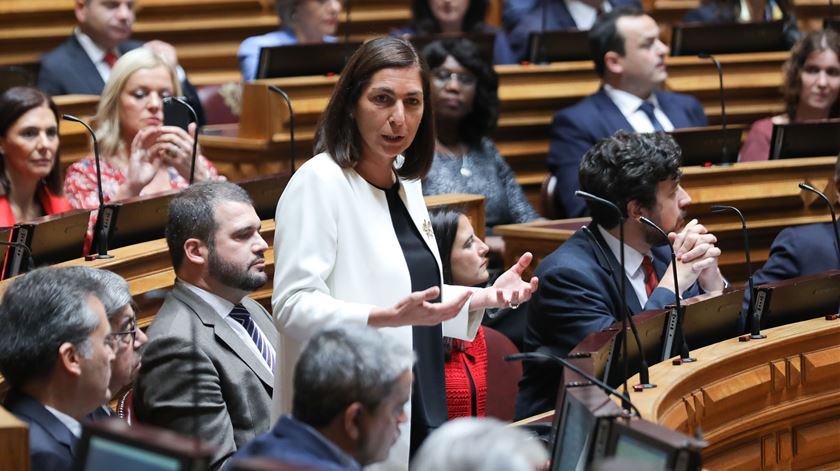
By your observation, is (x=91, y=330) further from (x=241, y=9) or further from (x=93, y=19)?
(x=241, y=9)

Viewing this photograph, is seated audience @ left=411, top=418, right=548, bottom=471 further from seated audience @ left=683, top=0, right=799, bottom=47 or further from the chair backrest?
seated audience @ left=683, top=0, right=799, bottom=47

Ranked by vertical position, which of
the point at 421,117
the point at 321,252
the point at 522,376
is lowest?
the point at 522,376

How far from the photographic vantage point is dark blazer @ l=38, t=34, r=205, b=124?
15.5 ft

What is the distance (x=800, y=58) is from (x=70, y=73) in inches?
100

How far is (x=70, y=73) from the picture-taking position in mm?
4723

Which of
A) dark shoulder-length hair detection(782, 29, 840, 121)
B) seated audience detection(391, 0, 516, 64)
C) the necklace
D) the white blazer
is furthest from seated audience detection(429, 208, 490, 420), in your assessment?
seated audience detection(391, 0, 516, 64)

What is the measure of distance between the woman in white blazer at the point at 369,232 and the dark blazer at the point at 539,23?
123 inches

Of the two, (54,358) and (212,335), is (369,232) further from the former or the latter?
(54,358)

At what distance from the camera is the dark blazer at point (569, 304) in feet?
9.82

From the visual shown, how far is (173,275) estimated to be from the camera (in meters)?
3.25

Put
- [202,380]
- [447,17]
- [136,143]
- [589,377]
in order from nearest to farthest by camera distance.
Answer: [589,377], [202,380], [136,143], [447,17]

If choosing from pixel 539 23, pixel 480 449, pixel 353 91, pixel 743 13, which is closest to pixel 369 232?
pixel 353 91

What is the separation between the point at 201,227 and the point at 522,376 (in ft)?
2.78

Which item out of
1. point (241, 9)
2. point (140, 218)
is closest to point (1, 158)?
point (140, 218)
